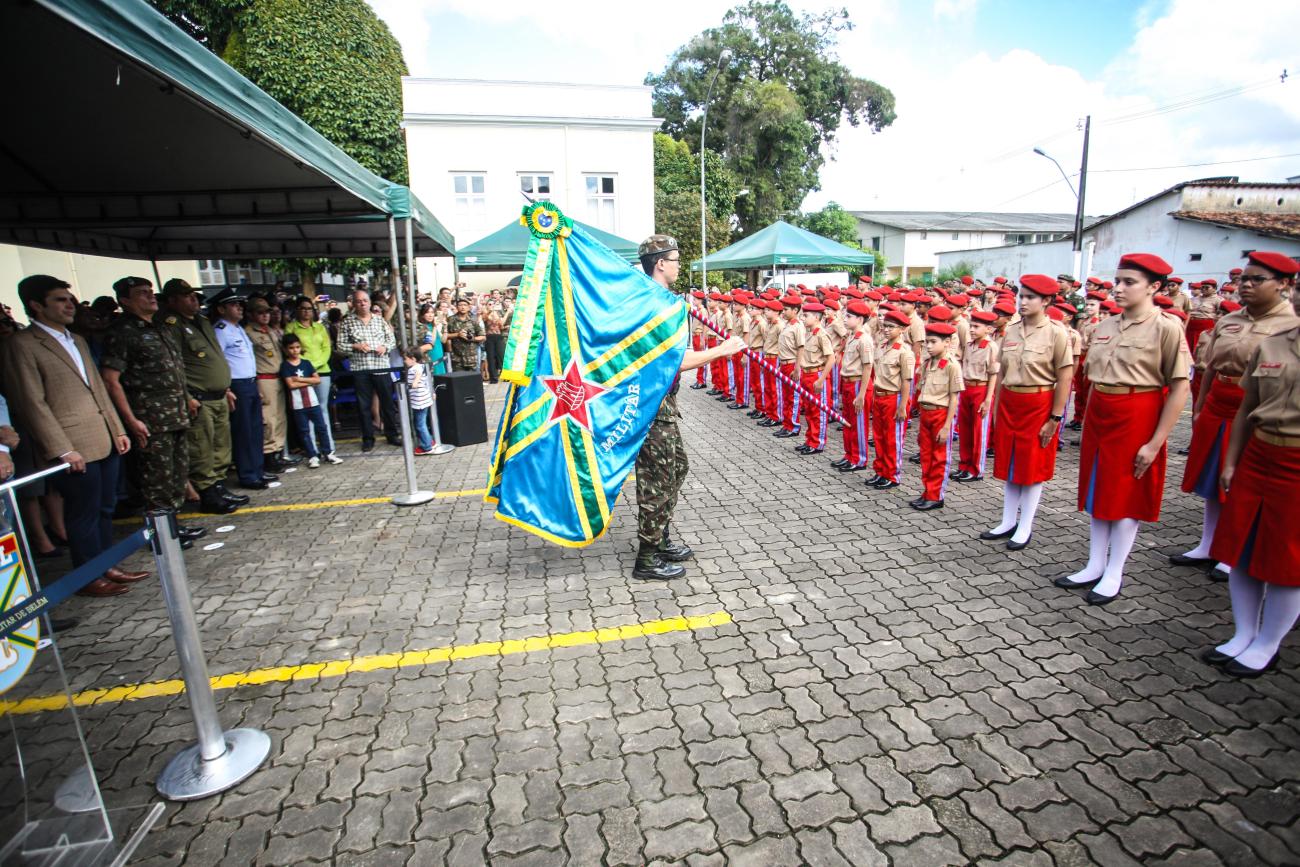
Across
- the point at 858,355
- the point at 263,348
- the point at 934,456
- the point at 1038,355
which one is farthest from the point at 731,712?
the point at 263,348

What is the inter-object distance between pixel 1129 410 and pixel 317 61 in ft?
80.2

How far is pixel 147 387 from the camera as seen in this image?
4902 mm

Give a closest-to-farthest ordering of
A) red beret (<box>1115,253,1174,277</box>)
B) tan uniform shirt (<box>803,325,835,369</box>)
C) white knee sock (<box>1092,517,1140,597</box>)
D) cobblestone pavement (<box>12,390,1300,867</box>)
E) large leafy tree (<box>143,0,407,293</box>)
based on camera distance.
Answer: cobblestone pavement (<box>12,390,1300,867</box>) → red beret (<box>1115,253,1174,277</box>) → white knee sock (<box>1092,517,1140,597</box>) → tan uniform shirt (<box>803,325,835,369</box>) → large leafy tree (<box>143,0,407,293</box>)

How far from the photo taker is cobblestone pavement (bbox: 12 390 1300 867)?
7.62 feet

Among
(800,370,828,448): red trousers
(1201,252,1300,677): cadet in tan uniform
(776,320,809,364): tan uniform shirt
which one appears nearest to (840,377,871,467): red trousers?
(800,370,828,448): red trousers

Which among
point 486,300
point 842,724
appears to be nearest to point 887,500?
point 842,724

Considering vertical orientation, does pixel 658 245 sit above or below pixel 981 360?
above

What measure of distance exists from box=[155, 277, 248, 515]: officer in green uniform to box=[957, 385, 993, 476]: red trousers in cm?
715

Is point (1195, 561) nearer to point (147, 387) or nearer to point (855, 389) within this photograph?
point (855, 389)

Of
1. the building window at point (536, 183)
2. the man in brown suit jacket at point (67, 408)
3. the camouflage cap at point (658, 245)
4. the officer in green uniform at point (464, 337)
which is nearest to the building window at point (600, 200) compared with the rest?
the building window at point (536, 183)

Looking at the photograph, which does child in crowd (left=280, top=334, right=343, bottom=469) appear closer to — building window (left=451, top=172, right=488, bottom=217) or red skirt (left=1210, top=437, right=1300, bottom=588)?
red skirt (left=1210, top=437, right=1300, bottom=588)

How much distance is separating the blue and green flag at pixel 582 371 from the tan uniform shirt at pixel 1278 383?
9.72 ft

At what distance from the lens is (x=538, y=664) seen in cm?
343

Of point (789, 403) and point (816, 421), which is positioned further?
point (789, 403)
